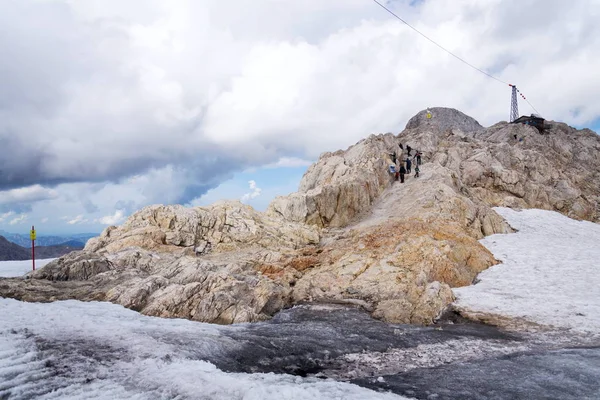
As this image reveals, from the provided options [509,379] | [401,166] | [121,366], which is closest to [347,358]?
[509,379]

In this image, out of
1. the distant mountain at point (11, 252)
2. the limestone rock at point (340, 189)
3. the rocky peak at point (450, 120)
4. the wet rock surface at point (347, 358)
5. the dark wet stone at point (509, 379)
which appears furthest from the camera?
the rocky peak at point (450, 120)

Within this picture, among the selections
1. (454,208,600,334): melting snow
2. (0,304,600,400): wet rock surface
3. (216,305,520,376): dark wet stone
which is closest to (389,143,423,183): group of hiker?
(454,208,600,334): melting snow

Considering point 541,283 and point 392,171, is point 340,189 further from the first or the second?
point 541,283

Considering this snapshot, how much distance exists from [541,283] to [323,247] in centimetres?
1152

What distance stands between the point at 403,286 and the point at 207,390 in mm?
11544

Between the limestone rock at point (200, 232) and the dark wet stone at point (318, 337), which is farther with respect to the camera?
the limestone rock at point (200, 232)

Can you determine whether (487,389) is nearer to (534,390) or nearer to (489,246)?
(534,390)

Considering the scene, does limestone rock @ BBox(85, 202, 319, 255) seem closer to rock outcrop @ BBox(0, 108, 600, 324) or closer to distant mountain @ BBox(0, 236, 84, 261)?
rock outcrop @ BBox(0, 108, 600, 324)

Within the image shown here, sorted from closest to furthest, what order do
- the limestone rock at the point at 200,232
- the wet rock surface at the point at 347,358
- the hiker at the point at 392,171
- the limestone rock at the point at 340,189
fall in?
the wet rock surface at the point at 347,358 → the limestone rock at the point at 200,232 → the limestone rock at the point at 340,189 → the hiker at the point at 392,171

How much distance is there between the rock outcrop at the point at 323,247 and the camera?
15.3 m

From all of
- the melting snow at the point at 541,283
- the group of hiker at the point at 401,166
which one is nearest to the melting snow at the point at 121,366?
the melting snow at the point at 541,283

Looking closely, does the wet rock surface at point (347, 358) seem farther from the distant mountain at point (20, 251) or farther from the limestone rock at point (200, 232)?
the distant mountain at point (20, 251)

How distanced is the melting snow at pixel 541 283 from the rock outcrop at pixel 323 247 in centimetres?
116

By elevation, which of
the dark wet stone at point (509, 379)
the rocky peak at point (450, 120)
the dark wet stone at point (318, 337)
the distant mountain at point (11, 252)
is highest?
the rocky peak at point (450, 120)
